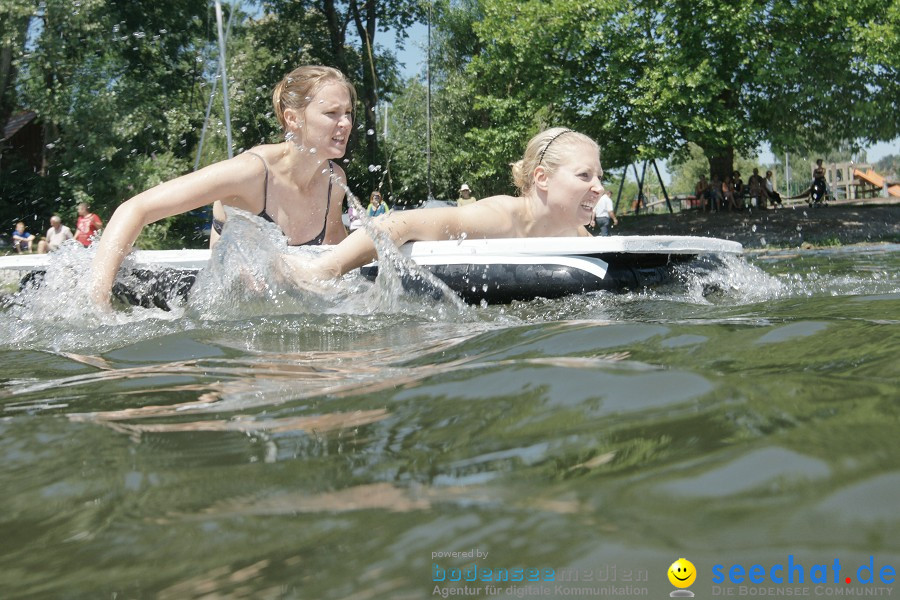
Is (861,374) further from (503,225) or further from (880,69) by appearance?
(880,69)

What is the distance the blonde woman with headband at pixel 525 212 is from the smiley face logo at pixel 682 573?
3.44 meters

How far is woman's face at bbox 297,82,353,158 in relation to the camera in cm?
468

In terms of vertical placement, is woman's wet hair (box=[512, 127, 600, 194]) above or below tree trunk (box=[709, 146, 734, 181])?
below

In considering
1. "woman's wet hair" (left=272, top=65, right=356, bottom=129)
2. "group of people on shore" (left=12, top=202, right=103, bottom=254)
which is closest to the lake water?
"woman's wet hair" (left=272, top=65, right=356, bottom=129)

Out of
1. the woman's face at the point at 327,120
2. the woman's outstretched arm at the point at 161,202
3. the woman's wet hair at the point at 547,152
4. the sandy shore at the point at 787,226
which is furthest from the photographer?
the sandy shore at the point at 787,226

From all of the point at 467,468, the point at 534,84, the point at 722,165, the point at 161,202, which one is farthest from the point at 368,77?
the point at 467,468

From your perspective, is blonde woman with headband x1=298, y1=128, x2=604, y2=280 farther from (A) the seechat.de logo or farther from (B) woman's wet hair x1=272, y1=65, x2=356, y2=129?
(A) the seechat.de logo

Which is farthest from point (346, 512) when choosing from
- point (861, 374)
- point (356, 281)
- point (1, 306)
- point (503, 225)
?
point (1, 306)

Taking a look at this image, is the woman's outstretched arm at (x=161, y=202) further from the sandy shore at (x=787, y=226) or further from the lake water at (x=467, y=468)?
the sandy shore at (x=787, y=226)

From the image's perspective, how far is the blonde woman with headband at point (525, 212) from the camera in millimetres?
4348

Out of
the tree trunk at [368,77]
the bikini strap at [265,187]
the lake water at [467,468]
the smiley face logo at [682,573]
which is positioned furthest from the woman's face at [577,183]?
the tree trunk at [368,77]

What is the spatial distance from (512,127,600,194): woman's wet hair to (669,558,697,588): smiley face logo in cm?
391

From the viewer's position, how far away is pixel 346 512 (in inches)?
47.8

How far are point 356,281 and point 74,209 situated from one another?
21132 millimetres
